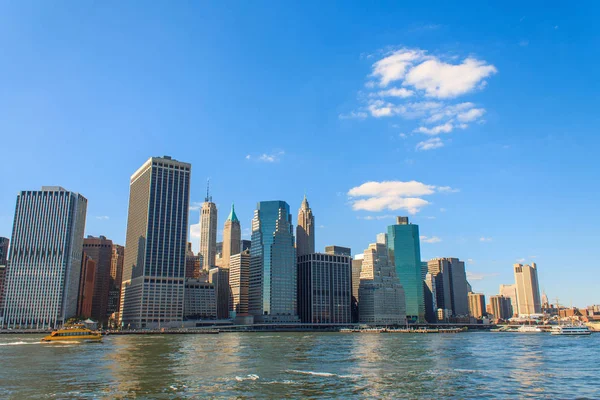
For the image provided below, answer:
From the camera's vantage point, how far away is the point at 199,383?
2613 inches

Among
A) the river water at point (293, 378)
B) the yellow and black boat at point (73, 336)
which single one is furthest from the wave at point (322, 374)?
the yellow and black boat at point (73, 336)

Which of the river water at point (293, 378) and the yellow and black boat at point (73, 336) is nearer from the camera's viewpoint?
the river water at point (293, 378)

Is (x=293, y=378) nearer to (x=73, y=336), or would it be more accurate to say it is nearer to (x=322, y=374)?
(x=322, y=374)

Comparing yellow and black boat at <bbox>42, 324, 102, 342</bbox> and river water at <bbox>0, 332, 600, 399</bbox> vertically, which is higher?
yellow and black boat at <bbox>42, 324, 102, 342</bbox>

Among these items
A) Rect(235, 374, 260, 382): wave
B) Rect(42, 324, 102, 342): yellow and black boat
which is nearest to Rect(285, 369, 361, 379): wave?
Rect(235, 374, 260, 382): wave

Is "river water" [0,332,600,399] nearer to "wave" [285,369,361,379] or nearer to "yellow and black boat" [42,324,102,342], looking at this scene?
"wave" [285,369,361,379]

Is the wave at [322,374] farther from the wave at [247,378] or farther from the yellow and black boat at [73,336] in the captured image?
the yellow and black boat at [73,336]

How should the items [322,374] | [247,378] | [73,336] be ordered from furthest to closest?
1. [73,336]
2. [322,374]
3. [247,378]

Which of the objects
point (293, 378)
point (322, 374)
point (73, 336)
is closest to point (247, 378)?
point (293, 378)

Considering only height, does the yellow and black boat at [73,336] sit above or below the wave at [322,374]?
above

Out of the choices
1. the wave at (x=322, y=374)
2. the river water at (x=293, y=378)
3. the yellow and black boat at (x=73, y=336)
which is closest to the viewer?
the river water at (x=293, y=378)

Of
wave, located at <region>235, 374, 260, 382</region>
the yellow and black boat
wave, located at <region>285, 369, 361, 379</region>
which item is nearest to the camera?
wave, located at <region>235, 374, 260, 382</region>

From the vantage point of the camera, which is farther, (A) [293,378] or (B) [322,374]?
(B) [322,374]

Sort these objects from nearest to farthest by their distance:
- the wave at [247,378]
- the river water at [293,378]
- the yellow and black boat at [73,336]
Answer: the river water at [293,378]
the wave at [247,378]
the yellow and black boat at [73,336]
